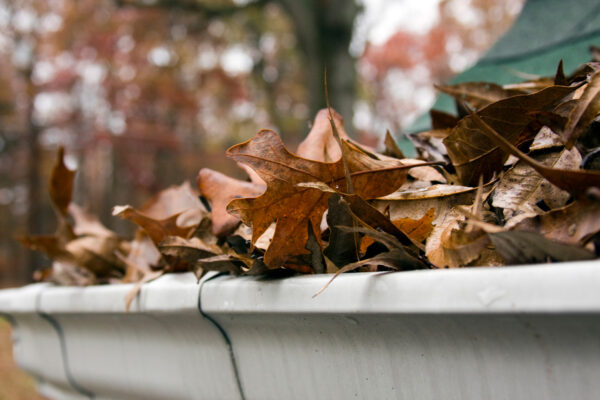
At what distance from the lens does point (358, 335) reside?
Answer: 0.51 meters

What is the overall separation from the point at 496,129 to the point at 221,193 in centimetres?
39

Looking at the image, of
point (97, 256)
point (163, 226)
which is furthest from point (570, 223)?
point (97, 256)

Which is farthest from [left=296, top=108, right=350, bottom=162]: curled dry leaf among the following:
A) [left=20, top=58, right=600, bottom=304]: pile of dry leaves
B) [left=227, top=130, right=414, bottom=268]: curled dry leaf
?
[left=227, top=130, right=414, bottom=268]: curled dry leaf

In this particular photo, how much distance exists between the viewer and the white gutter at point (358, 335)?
36 centimetres

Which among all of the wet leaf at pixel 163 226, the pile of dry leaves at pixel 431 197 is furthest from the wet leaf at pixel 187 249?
the wet leaf at pixel 163 226

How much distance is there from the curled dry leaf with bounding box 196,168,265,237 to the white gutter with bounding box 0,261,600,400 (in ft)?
0.29

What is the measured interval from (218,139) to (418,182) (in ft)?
43.4

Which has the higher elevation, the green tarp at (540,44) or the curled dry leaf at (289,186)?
the green tarp at (540,44)

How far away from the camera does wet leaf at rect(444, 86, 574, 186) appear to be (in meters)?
0.55

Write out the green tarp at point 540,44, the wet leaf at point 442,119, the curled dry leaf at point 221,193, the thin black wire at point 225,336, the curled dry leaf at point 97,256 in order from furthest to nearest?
the green tarp at point 540,44, the curled dry leaf at point 97,256, the wet leaf at point 442,119, the curled dry leaf at point 221,193, the thin black wire at point 225,336

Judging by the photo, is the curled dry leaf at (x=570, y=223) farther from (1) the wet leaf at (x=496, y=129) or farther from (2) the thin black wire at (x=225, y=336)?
(2) the thin black wire at (x=225, y=336)

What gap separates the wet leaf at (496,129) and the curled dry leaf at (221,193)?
301mm

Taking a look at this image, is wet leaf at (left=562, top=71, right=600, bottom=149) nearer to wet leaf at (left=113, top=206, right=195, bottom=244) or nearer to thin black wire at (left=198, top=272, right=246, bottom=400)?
thin black wire at (left=198, top=272, right=246, bottom=400)

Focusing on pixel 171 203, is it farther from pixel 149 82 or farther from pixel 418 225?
pixel 149 82
